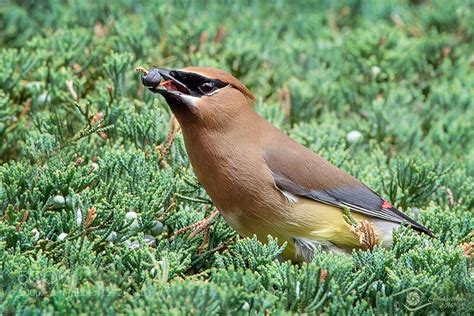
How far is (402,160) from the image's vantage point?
176 inches

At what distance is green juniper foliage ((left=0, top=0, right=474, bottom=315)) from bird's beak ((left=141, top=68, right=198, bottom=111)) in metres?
0.28

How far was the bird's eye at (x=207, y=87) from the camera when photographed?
4.04m

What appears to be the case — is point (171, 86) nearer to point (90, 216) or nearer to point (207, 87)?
point (207, 87)

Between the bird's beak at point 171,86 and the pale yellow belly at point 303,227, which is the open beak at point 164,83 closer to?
the bird's beak at point 171,86

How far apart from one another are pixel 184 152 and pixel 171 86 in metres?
0.59

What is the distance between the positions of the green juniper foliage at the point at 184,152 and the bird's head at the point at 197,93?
0.28 m

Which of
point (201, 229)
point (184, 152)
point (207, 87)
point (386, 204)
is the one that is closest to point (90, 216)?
point (201, 229)

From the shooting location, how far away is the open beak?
3.89 meters

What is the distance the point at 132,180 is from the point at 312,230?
0.85 meters

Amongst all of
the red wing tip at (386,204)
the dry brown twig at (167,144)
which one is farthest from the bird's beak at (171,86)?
the red wing tip at (386,204)

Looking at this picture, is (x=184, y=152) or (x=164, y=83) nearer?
(x=164, y=83)

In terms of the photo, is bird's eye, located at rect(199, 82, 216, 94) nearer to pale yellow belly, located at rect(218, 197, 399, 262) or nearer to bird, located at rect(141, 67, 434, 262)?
bird, located at rect(141, 67, 434, 262)

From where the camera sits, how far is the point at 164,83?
12.9 ft

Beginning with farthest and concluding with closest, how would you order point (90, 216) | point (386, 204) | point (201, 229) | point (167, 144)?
1. point (167, 144)
2. point (386, 204)
3. point (201, 229)
4. point (90, 216)
